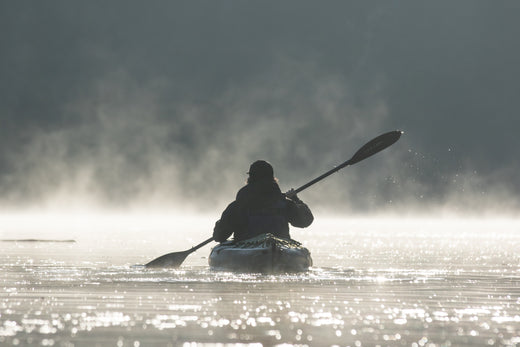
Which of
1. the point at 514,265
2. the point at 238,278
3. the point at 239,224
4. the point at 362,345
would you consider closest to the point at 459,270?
the point at 514,265

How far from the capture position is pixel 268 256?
22.2m

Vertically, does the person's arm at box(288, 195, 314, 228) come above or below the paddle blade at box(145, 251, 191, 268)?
above

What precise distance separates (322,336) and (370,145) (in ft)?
58.0

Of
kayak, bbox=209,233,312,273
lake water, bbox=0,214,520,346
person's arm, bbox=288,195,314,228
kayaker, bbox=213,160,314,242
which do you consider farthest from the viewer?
person's arm, bbox=288,195,314,228

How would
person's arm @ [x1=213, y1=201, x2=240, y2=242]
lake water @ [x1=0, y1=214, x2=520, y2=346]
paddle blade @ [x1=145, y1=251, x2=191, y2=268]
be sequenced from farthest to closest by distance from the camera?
paddle blade @ [x1=145, y1=251, x2=191, y2=268] → person's arm @ [x1=213, y1=201, x2=240, y2=242] → lake water @ [x1=0, y1=214, x2=520, y2=346]

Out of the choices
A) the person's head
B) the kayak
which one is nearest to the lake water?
the kayak

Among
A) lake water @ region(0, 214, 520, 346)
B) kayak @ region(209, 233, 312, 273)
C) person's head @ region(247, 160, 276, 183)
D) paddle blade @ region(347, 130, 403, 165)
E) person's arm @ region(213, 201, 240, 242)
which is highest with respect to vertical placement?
paddle blade @ region(347, 130, 403, 165)

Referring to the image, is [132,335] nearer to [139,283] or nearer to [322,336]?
[322,336]

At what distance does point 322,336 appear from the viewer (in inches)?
480

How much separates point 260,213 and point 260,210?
0.26 feet

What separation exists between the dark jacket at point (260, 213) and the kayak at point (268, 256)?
0.61m

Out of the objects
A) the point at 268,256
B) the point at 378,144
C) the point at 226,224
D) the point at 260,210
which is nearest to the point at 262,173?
the point at 260,210

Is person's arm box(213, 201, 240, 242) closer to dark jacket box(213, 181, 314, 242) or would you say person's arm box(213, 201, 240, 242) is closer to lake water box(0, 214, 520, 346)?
dark jacket box(213, 181, 314, 242)

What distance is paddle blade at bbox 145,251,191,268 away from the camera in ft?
83.1
